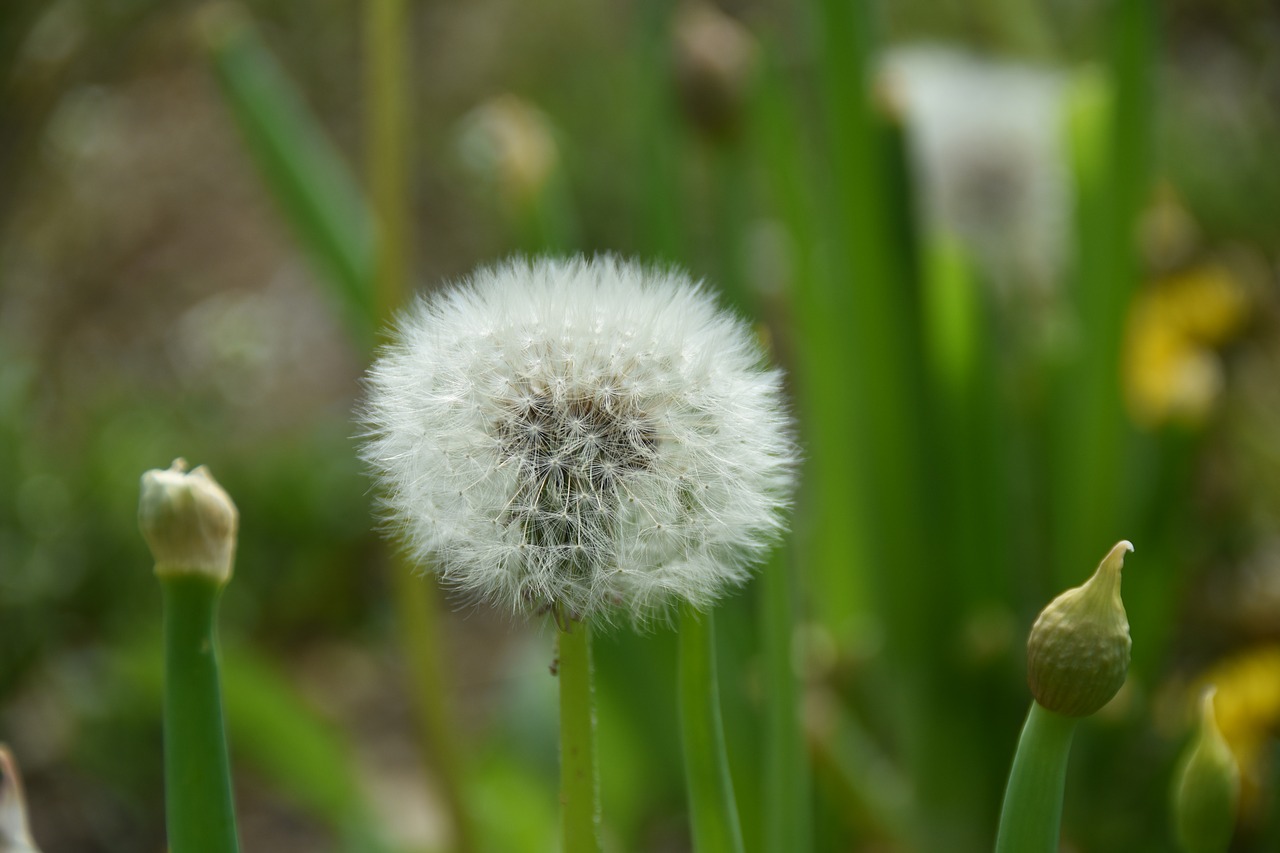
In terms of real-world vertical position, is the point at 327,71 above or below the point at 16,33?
above

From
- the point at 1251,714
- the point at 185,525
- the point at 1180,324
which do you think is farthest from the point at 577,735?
the point at 1180,324

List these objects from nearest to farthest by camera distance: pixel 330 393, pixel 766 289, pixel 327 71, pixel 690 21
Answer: pixel 690 21, pixel 766 289, pixel 330 393, pixel 327 71

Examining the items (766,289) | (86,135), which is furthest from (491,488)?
(86,135)

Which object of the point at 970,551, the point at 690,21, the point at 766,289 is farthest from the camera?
the point at 766,289

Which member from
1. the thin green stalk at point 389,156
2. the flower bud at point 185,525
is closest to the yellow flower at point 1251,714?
the thin green stalk at point 389,156

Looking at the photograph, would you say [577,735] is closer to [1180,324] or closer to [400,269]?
[400,269]

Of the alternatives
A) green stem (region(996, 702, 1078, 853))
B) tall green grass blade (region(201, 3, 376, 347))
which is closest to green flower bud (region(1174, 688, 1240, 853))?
green stem (region(996, 702, 1078, 853))

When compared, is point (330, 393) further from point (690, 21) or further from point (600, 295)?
point (600, 295)
